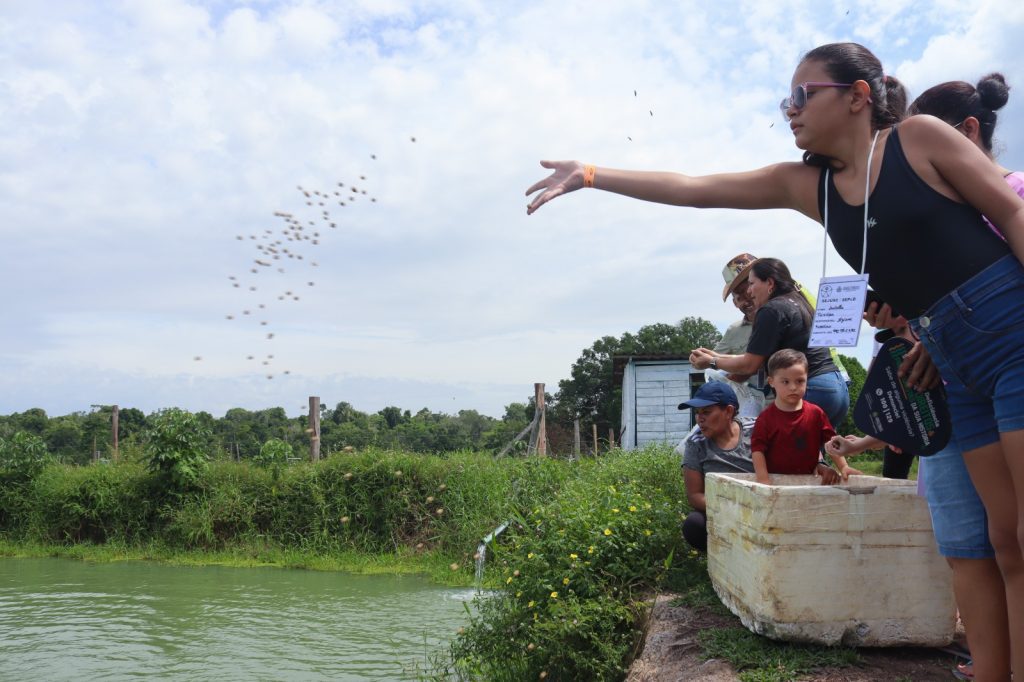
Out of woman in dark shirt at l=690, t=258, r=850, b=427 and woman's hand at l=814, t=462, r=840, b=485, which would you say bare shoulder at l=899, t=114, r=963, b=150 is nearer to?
woman's hand at l=814, t=462, r=840, b=485

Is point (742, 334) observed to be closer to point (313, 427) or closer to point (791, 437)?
point (791, 437)

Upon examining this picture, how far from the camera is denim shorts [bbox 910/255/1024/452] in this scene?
1.78 m

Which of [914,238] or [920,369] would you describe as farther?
[920,369]

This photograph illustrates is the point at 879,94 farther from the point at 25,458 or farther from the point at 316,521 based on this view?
the point at 25,458

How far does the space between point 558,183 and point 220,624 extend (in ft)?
21.1

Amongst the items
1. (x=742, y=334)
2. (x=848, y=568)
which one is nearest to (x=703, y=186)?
(x=848, y=568)

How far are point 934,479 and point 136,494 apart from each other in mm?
13920

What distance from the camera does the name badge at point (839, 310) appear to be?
6.66 feet

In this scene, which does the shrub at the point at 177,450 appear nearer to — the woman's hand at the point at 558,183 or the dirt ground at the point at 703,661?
the dirt ground at the point at 703,661

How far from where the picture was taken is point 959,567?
2.13m

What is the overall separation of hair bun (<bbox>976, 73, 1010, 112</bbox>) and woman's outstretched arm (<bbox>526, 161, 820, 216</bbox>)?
2.41 ft

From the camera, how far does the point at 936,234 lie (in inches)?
73.0

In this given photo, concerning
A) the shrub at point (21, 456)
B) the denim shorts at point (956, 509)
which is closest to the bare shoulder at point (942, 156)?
the denim shorts at point (956, 509)

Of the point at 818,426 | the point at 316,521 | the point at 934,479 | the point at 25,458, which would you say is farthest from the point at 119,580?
the point at 934,479
